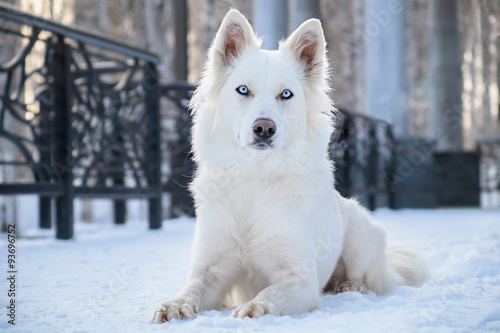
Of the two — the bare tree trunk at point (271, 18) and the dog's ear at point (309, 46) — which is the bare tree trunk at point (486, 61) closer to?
the bare tree trunk at point (271, 18)

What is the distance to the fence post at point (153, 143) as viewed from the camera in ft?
22.7

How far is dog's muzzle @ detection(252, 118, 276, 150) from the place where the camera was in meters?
2.69

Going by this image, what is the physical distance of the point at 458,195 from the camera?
13070mm

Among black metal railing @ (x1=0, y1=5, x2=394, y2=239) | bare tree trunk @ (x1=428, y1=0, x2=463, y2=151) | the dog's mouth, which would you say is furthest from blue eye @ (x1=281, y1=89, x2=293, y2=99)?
bare tree trunk @ (x1=428, y1=0, x2=463, y2=151)

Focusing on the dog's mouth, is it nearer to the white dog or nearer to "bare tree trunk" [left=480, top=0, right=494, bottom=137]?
the white dog

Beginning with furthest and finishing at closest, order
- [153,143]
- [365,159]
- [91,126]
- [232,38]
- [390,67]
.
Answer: [390,67] → [365,159] → [91,126] → [153,143] → [232,38]

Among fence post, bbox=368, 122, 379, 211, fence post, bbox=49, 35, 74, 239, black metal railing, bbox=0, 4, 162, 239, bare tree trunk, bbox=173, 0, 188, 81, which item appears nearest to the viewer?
black metal railing, bbox=0, 4, 162, 239

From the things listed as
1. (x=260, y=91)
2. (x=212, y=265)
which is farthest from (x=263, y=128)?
(x=212, y=265)

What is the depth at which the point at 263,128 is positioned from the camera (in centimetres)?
270

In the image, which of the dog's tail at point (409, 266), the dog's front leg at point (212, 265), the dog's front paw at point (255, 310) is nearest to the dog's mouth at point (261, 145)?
the dog's front leg at point (212, 265)

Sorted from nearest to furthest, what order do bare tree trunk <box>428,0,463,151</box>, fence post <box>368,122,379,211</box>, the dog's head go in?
the dog's head < fence post <box>368,122,379,211</box> < bare tree trunk <box>428,0,463,151</box>

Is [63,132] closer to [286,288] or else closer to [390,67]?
[286,288]

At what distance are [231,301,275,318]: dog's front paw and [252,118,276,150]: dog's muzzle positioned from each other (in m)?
0.83

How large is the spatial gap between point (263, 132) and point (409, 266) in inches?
62.6
